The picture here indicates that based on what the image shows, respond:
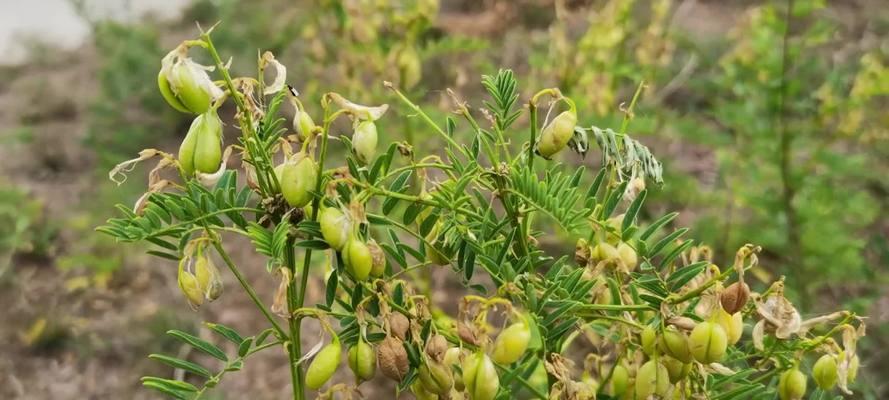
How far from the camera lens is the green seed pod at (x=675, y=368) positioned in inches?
24.2

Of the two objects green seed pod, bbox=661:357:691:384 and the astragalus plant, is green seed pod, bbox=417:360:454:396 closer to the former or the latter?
the astragalus plant

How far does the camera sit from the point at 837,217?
1.67 m

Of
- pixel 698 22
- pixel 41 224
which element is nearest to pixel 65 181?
pixel 41 224

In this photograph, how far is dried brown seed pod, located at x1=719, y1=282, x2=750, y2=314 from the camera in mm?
544

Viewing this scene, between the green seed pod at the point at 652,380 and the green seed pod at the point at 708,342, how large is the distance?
6cm

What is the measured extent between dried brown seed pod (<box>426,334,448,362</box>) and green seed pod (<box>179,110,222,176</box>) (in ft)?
0.63

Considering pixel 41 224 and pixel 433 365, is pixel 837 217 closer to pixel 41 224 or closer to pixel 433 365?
pixel 433 365

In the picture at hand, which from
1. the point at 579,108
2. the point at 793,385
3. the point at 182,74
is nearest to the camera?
the point at 182,74

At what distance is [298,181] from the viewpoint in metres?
0.54

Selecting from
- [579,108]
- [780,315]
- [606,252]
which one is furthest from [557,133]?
[579,108]

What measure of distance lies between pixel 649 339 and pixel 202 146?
0.34m

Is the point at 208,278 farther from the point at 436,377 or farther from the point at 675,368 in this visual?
the point at 675,368

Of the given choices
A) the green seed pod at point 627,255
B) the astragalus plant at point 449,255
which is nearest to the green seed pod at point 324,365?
the astragalus plant at point 449,255

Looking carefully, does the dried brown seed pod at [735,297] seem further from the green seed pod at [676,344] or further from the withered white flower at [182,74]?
the withered white flower at [182,74]
